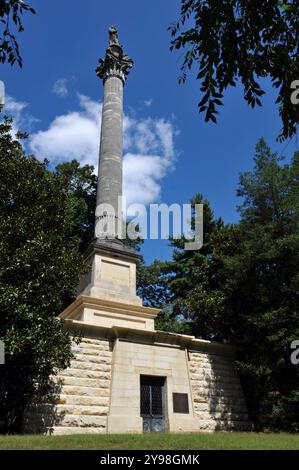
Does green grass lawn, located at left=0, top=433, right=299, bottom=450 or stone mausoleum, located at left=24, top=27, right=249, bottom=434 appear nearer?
green grass lawn, located at left=0, top=433, right=299, bottom=450

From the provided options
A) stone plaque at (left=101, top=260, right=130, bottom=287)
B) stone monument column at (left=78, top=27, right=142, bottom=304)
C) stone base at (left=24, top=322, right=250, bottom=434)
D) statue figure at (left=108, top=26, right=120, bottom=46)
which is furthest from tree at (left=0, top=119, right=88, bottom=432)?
statue figure at (left=108, top=26, right=120, bottom=46)

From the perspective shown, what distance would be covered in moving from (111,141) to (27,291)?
11.7m

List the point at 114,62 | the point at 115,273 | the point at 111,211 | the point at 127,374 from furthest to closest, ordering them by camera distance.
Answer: the point at 114,62 < the point at 111,211 < the point at 115,273 < the point at 127,374

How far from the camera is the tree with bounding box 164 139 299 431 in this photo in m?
15.2

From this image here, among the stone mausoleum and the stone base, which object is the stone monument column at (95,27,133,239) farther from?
the stone base

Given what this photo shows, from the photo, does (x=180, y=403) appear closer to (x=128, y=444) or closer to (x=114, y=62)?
(x=128, y=444)

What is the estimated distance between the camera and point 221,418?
50.6 feet

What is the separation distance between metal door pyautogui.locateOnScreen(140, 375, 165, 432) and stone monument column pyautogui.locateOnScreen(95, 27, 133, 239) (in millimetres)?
6606

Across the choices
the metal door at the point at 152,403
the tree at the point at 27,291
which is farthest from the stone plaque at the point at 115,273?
the metal door at the point at 152,403

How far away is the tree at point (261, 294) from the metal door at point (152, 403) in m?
3.42

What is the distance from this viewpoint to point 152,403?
1417 centimetres

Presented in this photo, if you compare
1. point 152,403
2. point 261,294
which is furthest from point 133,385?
point 261,294

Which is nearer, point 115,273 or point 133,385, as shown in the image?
point 133,385

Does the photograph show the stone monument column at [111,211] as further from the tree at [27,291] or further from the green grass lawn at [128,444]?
the green grass lawn at [128,444]
